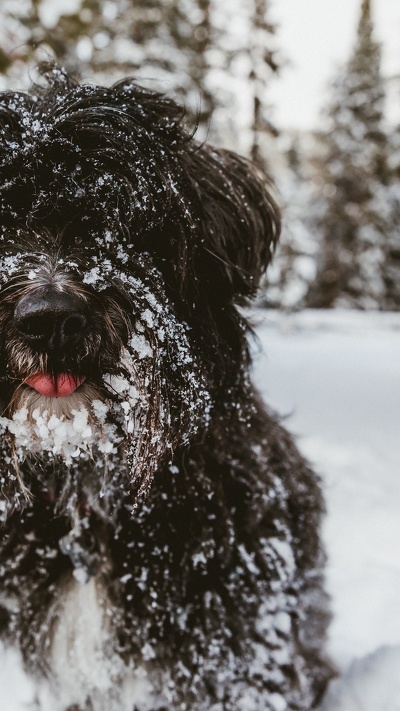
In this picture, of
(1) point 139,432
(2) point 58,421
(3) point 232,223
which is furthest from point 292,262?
(2) point 58,421

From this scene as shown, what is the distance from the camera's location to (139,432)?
4.66 feet

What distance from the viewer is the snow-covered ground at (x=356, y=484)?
2.19 metres

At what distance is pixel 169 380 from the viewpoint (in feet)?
4.74

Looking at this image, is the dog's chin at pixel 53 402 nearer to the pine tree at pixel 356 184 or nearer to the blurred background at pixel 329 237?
the blurred background at pixel 329 237

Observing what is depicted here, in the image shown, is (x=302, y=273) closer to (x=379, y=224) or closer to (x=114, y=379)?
(x=379, y=224)

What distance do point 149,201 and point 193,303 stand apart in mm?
288

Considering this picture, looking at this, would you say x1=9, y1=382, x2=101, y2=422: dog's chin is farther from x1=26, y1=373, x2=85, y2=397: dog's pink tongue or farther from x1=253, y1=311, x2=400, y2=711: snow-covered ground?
x1=253, y1=311, x2=400, y2=711: snow-covered ground

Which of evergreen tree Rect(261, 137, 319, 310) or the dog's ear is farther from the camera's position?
evergreen tree Rect(261, 137, 319, 310)

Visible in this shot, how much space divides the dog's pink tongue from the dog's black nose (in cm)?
8

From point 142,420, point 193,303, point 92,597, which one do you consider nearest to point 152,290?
point 193,303

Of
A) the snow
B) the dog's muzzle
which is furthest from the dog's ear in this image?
the dog's muzzle

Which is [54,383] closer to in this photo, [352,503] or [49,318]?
[49,318]

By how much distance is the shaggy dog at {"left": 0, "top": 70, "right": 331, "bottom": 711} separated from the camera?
1302 mm

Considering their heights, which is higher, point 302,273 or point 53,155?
point 302,273
